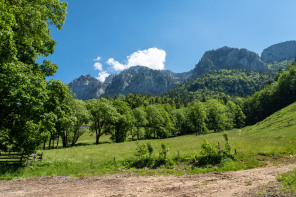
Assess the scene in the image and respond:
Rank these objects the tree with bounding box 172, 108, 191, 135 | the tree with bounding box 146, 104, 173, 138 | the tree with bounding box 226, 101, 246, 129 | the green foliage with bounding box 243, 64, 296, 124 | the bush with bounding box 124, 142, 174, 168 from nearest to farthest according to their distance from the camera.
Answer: the bush with bounding box 124, 142, 174, 168 < the tree with bounding box 146, 104, 173, 138 < the green foliage with bounding box 243, 64, 296, 124 < the tree with bounding box 172, 108, 191, 135 < the tree with bounding box 226, 101, 246, 129

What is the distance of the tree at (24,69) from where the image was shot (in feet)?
34.8

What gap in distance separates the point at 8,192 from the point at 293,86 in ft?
412

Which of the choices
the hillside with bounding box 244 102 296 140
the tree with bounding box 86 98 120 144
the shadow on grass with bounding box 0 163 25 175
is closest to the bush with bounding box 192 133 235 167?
the hillside with bounding box 244 102 296 140

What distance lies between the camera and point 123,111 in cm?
6241

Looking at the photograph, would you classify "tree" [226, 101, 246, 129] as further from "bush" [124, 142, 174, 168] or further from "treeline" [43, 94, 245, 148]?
"bush" [124, 142, 174, 168]

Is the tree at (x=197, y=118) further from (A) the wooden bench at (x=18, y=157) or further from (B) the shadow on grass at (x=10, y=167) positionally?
(B) the shadow on grass at (x=10, y=167)

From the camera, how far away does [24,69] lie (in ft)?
39.1

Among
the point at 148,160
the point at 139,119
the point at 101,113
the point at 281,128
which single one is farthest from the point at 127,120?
the point at 281,128

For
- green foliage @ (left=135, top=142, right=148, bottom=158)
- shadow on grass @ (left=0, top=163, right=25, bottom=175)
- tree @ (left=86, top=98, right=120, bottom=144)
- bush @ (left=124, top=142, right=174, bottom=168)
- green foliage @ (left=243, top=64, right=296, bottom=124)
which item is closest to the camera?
shadow on grass @ (left=0, top=163, right=25, bottom=175)

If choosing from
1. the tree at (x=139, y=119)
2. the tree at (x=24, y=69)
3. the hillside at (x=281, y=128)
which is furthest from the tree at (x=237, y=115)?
the tree at (x=24, y=69)

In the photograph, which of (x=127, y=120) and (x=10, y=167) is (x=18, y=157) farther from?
(x=127, y=120)

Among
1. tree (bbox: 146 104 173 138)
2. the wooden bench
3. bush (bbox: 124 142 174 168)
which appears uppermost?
tree (bbox: 146 104 173 138)

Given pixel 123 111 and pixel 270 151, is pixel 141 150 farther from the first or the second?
pixel 123 111

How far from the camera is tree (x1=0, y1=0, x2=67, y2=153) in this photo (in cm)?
1060
